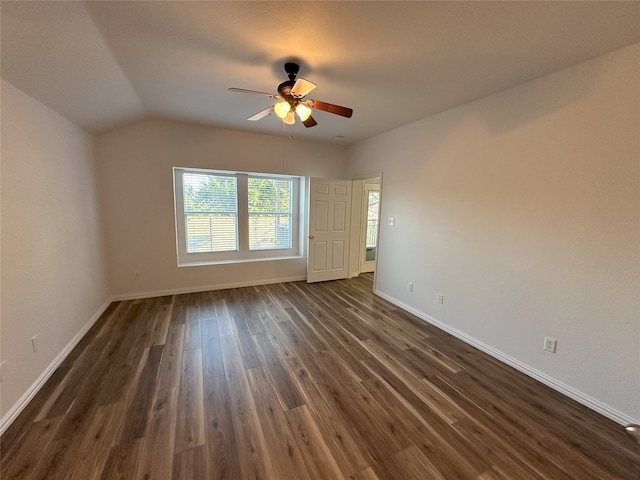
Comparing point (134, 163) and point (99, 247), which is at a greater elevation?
point (134, 163)

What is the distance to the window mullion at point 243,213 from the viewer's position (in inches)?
180

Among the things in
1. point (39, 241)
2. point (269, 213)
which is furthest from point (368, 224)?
point (39, 241)

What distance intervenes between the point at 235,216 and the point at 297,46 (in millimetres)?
3226

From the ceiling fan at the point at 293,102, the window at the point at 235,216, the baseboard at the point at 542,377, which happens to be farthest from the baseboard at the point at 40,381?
the baseboard at the point at 542,377

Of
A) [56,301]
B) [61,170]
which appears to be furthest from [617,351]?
[61,170]

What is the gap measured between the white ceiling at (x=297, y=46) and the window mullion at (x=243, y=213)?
184 cm

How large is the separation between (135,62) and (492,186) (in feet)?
11.6

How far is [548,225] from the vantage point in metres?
2.22

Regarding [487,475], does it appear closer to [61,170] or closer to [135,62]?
[135,62]

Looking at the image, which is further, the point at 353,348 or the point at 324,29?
the point at 353,348

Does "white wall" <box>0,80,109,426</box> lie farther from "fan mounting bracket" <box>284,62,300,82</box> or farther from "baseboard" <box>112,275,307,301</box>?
"fan mounting bracket" <box>284,62,300,82</box>

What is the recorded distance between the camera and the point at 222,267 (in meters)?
4.44

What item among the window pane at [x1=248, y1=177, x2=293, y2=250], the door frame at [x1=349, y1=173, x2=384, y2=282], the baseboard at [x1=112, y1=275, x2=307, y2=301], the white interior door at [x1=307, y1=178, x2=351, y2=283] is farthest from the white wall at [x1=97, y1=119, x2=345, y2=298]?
the door frame at [x1=349, y1=173, x2=384, y2=282]

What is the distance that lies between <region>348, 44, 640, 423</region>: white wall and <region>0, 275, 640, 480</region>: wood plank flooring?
13.5 inches
